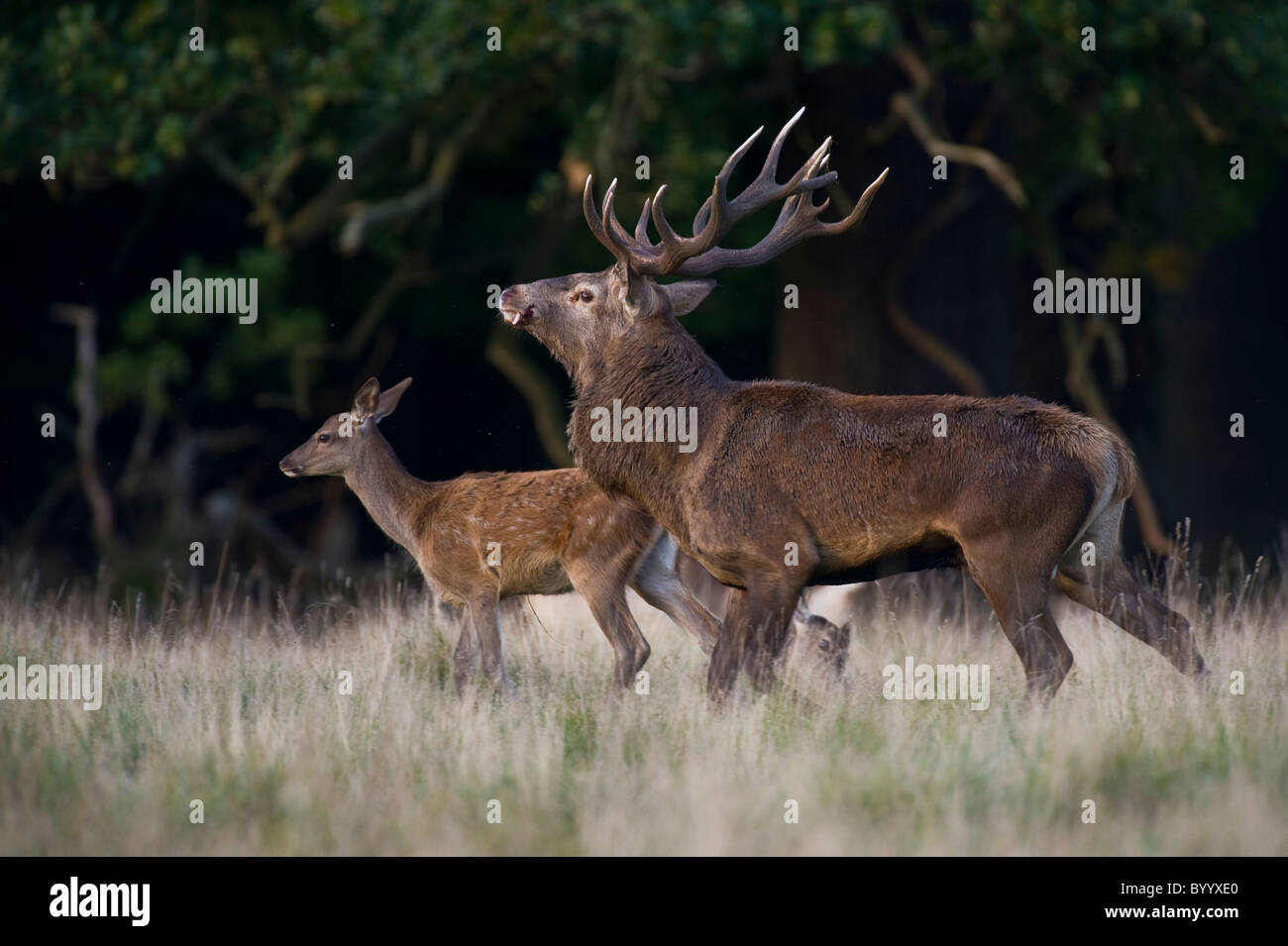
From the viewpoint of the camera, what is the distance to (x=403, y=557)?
43.1ft

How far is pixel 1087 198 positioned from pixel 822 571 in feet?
30.9

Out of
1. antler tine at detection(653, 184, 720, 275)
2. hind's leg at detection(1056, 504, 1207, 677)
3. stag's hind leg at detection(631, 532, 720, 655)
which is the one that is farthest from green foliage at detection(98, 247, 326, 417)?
hind's leg at detection(1056, 504, 1207, 677)

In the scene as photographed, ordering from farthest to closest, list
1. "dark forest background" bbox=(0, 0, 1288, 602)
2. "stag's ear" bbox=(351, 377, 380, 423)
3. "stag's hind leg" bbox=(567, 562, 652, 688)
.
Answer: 1. "dark forest background" bbox=(0, 0, 1288, 602)
2. "stag's ear" bbox=(351, 377, 380, 423)
3. "stag's hind leg" bbox=(567, 562, 652, 688)

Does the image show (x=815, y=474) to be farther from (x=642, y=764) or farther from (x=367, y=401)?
(x=367, y=401)

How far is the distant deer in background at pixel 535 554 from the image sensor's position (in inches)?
343

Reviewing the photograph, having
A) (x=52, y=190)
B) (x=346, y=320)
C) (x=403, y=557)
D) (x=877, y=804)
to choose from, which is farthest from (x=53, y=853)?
(x=346, y=320)

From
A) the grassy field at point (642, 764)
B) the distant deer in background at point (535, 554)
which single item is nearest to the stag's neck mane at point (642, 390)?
the distant deer in background at point (535, 554)

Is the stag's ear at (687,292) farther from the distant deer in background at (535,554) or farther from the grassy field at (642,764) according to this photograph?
the grassy field at (642,764)

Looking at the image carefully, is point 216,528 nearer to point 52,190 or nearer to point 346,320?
point 346,320

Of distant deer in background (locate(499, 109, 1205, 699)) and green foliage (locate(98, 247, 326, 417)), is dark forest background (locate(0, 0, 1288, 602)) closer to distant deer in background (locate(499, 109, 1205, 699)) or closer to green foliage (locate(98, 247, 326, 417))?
green foliage (locate(98, 247, 326, 417))

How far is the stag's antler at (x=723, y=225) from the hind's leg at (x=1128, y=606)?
1.79 metres

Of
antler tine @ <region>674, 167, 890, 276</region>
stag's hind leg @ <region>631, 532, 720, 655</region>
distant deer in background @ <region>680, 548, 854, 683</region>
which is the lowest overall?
distant deer in background @ <region>680, 548, 854, 683</region>

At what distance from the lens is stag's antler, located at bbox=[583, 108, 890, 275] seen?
26.7 ft

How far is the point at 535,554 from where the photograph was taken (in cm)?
904
